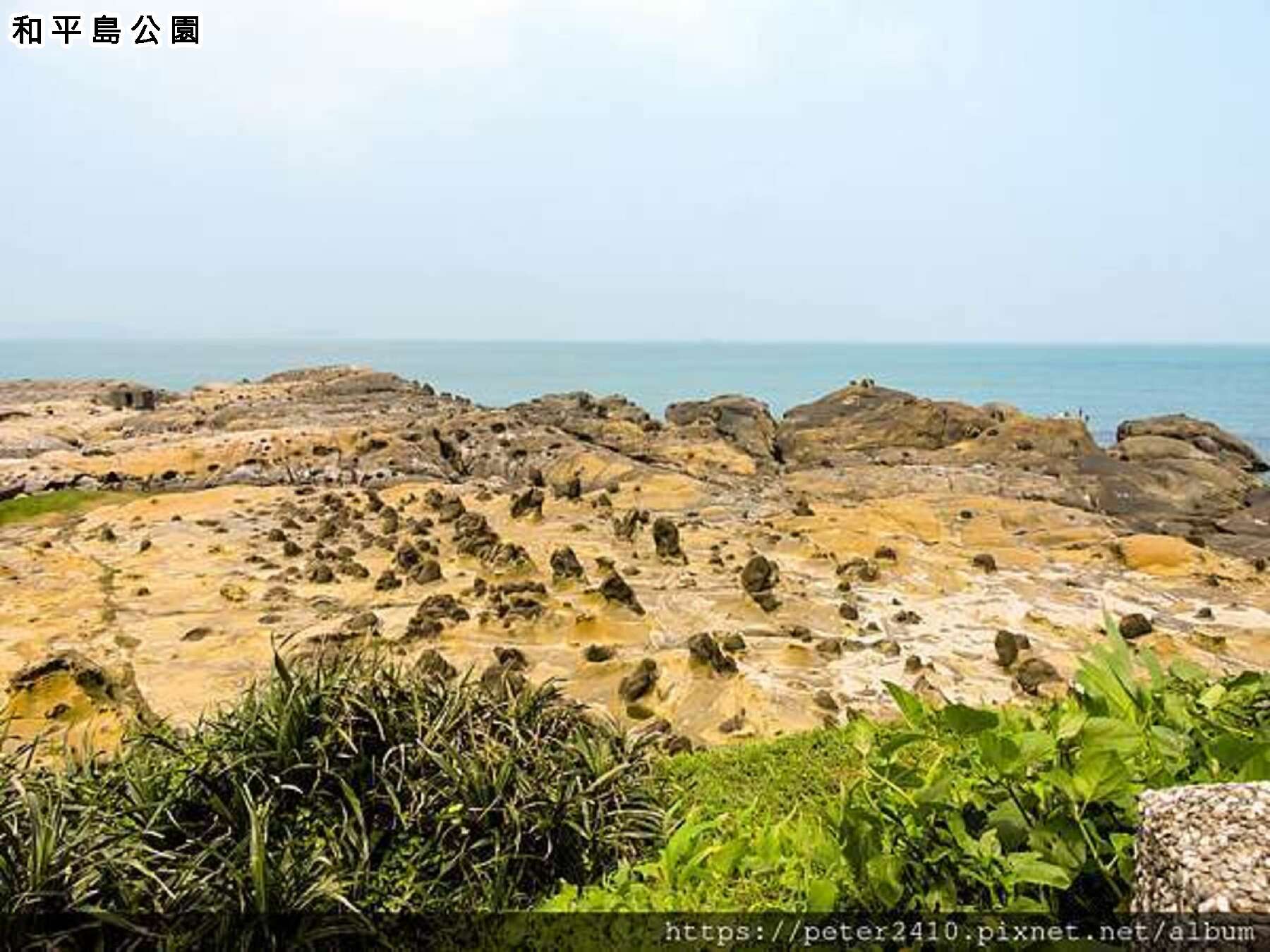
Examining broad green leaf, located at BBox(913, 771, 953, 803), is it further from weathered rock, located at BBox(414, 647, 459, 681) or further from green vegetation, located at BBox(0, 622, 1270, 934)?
weathered rock, located at BBox(414, 647, 459, 681)

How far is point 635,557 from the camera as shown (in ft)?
60.7

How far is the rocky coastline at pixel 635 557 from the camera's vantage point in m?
12.0

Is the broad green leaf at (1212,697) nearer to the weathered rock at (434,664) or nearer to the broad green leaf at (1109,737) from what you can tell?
the broad green leaf at (1109,737)

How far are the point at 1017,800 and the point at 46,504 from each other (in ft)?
88.0

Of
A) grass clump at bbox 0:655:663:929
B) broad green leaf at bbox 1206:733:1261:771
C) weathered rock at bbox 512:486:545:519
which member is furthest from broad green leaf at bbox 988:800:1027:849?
weathered rock at bbox 512:486:545:519

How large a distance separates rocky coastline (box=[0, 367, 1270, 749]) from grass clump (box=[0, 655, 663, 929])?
1.96m

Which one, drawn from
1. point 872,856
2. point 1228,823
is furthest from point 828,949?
point 1228,823

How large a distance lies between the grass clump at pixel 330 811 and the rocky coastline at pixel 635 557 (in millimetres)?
1965

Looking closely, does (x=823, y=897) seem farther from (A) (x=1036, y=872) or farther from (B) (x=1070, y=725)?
(B) (x=1070, y=725)

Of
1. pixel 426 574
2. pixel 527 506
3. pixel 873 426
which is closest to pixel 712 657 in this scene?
pixel 426 574

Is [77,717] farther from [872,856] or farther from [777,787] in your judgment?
[872,856]

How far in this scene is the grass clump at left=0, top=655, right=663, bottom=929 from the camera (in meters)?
4.89

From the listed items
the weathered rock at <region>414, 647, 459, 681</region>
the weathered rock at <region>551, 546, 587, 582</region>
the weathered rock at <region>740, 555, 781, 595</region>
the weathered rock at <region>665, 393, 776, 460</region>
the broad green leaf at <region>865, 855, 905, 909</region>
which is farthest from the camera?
the weathered rock at <region>665, 393, 776, 460</region>

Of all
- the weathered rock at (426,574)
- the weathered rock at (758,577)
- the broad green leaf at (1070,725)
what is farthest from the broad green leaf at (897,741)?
the weathered rock at (426,574)
